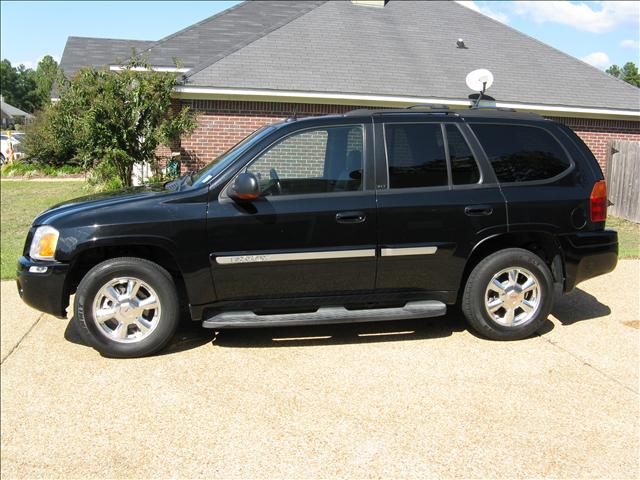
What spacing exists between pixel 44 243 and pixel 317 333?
2362 millimetres

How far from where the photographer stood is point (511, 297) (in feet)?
16.4

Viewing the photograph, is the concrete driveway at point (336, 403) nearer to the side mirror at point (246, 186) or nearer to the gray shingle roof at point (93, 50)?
the side mirror at point (246, 186)

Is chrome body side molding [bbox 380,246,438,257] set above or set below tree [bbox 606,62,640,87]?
below

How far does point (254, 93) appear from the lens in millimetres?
12008

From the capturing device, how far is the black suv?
4535 millimetres

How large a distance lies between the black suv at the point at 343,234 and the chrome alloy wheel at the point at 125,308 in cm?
1

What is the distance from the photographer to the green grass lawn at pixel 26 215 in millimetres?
8680

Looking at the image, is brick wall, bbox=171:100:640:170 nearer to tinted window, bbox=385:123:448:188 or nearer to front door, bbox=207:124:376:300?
tinted window, bbox=385:123:448:188

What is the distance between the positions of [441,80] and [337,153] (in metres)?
9.41

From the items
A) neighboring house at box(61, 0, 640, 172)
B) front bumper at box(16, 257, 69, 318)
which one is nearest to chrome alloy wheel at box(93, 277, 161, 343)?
front bumper at box(16, 257, 69, 318)

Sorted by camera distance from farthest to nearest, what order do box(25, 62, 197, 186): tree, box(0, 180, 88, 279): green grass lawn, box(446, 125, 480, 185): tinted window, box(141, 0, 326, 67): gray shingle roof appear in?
box(141, 0, 326, 67): gray shingle roof < box(25, 62, 197, 186): tree < box(0, 180, 88, 279): green grass lawn < box(446, 125, 480, 185): tinted window

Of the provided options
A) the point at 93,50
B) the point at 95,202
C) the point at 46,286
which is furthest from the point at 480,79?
the point at 93,50

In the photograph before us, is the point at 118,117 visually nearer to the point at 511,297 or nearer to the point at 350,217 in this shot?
the point at 350,217

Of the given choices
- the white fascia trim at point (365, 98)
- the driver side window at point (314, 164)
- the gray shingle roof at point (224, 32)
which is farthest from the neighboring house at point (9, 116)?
the driver side window at point (314, 164)
